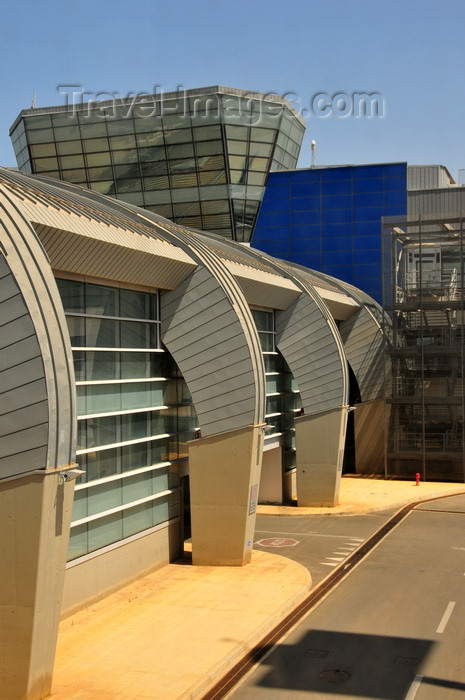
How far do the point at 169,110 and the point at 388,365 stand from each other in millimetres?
19104

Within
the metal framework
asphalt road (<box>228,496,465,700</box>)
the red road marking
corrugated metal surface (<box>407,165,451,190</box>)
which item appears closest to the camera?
asphalt road (<box>228,496,465,700</box>)

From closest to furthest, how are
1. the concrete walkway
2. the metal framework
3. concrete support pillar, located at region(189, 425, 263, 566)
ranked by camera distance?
1. the concrete walkway
2. concrete support pillar, located at region(189, 425, 263, 566)
3. the metal framework

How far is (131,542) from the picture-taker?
18.7 metres

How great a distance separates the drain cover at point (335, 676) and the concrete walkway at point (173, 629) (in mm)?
1573

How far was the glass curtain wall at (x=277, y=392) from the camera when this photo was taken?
28.0m

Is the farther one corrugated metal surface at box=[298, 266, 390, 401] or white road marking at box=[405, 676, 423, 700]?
corrugated metal surface at box=[298, 266, 390, 401]

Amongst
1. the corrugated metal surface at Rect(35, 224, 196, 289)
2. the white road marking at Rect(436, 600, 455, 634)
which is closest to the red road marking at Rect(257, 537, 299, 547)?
the white road marking at Rect(436, 600, 455, 634)

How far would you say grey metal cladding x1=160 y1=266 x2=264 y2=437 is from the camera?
1969 centimetres

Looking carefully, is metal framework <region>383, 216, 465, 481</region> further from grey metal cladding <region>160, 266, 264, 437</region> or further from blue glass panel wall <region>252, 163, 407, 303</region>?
grey metal cladding <region>160, 266, 264, 437</region>

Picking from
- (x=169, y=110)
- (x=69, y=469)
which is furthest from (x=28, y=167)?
(x=69, y=469)

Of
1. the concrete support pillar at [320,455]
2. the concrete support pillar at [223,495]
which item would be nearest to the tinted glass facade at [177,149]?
the concrete support pillar at [320,455]

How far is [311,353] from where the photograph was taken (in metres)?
28.6

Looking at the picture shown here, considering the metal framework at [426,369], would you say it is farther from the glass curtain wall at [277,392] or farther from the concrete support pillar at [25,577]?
the concrete support pillar at [25,577]

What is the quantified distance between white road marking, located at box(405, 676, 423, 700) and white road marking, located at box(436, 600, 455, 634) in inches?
99.7
